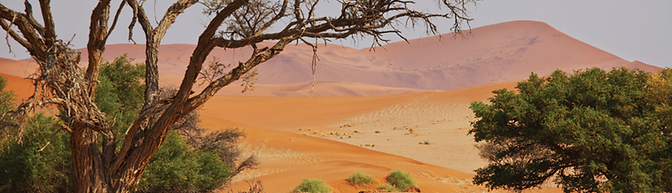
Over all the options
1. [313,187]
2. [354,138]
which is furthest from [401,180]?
[354,138]

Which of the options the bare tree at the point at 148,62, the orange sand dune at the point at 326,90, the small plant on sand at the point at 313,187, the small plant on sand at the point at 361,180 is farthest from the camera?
the orange sand dune at the point at 326,90

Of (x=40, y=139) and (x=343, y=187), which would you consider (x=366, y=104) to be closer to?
(x=343, y=187)

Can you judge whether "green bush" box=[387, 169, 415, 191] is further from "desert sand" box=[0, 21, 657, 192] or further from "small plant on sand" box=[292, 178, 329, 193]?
"small plant on sand" box=[292, 178, 329, 193]

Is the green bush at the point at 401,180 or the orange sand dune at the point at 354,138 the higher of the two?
the green bush at the point at 401,180

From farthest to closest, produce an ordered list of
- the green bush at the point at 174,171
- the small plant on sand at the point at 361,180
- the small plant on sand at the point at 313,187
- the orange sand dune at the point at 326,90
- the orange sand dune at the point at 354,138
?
the orange sand dune at the point at 326,90 → the orange sand dune at the point at 354,138 → the small plant on sand at the point at 361,180 → the small plant on sand at the point at 313,187 → the green bush at the point at 174,171

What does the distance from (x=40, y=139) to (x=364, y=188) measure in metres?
10.1

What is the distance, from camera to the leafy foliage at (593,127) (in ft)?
32.2

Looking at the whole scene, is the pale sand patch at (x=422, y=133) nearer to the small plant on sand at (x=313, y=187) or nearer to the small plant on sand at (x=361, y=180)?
the small plant on sand at (x=361, y=180)

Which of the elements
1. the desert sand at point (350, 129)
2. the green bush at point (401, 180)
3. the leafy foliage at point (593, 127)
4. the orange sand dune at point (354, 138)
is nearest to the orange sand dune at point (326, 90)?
the desert sand at point (350, 129)

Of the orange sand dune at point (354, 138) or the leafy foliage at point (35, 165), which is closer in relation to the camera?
the leafy foliage at point (35, 165)

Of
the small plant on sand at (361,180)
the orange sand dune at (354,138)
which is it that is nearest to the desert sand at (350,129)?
the orange sand dune at (354,138)

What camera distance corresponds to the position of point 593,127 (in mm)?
10125

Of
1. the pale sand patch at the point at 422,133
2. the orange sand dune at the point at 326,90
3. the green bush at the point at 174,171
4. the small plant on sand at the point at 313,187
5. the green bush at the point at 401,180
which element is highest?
the green bush at the point at 174,171

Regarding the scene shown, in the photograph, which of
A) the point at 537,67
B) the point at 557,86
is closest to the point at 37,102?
the point at 557,86
